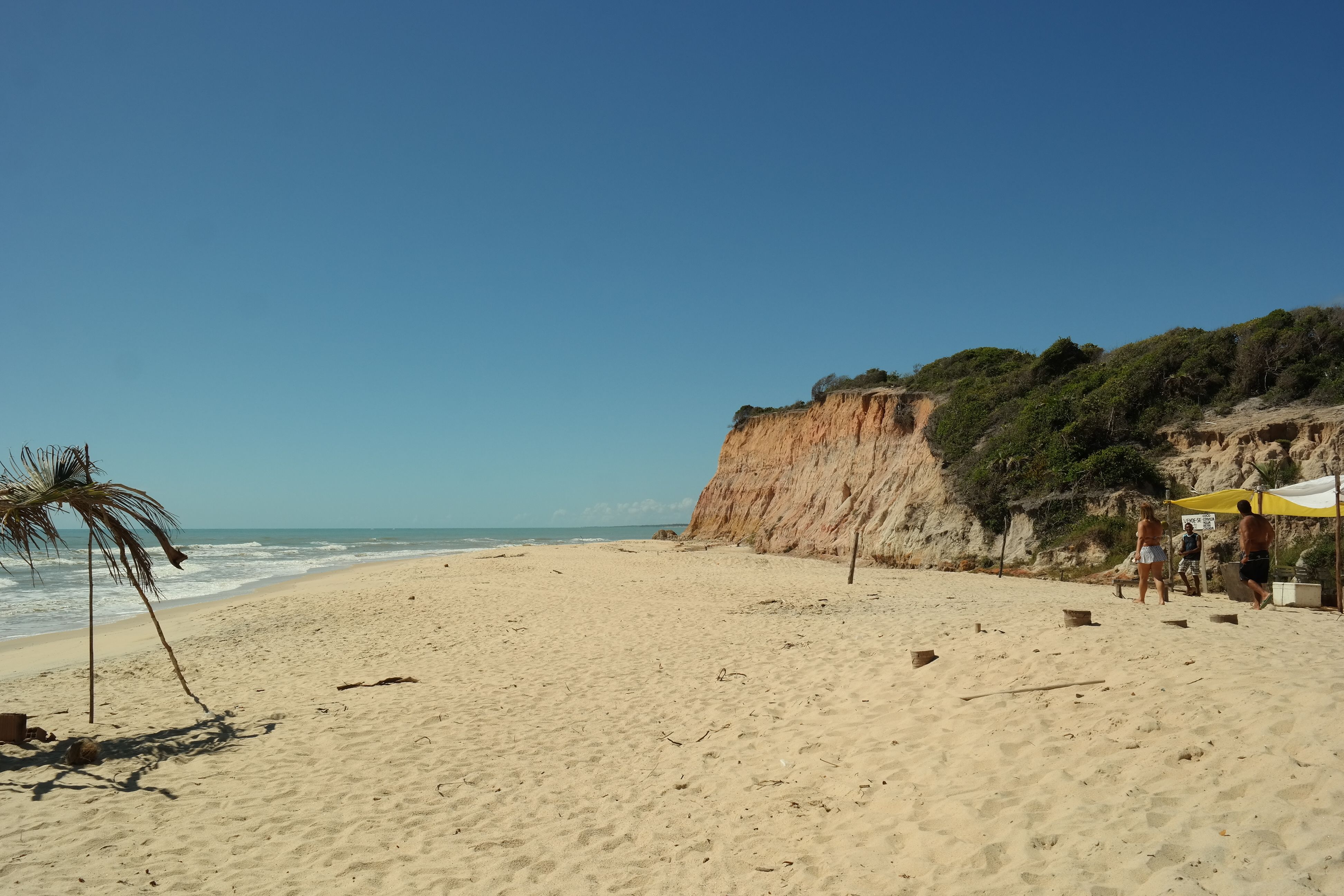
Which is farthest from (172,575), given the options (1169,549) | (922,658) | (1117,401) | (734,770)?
(1117,401)

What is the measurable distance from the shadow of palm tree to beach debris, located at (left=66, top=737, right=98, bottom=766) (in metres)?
0.05

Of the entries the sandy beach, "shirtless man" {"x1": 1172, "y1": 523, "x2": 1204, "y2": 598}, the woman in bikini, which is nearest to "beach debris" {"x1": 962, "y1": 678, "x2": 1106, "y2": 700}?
the sandy beach

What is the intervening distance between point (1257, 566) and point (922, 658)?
716cm

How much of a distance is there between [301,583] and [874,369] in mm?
30193

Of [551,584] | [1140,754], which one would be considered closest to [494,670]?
[1140,754]

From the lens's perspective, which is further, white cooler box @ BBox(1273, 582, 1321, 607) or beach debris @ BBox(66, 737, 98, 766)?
white cooler box @ BBox(1273, 582, 1321, 607)

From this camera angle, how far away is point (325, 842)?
5012 mm

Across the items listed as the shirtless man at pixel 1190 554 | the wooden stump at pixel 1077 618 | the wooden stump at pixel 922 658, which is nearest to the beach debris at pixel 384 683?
the wooden stump at pixel 922 658

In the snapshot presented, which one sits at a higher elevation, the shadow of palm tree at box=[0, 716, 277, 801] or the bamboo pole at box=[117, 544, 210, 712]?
the bamboo pole at box=[117, 544, 210, 712]

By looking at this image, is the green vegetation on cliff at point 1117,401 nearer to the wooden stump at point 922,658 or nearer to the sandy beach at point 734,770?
the sandy beach at point 734,770

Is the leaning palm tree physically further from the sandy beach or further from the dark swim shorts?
the dark swim shorts

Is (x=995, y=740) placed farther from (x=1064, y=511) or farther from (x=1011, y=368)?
(x=1011, y=368)

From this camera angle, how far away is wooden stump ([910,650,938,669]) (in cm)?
750

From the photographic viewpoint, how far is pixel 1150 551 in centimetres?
1170
